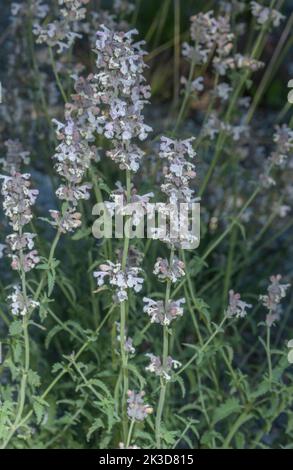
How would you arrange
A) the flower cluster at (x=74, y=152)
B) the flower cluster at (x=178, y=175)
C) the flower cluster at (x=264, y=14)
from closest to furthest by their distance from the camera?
the flower cluster at (x=178, y=175) → the flower cluster at (x=74, y=152) → the flower cluster at (x=264, y=14)

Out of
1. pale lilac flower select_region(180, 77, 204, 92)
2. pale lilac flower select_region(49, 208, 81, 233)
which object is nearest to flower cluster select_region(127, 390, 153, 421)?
pale lilac flower select_region(49, 208, 81, 233)

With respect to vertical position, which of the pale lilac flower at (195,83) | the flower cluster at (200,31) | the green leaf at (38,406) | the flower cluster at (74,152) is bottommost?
the green leaf at (38,406)

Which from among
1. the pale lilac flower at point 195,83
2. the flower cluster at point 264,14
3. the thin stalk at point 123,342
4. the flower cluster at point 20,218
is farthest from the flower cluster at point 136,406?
the flower cluster at point 264,14

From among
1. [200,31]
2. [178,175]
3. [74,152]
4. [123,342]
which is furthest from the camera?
[200,31]

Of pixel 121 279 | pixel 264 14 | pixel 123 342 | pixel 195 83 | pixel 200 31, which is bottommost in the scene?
pixel 123 342

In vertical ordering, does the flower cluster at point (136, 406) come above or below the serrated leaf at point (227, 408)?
below

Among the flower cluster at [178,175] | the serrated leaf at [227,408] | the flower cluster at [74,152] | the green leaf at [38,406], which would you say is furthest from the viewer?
the serrated leaf at [227,408]

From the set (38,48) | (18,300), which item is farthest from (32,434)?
(38,48)

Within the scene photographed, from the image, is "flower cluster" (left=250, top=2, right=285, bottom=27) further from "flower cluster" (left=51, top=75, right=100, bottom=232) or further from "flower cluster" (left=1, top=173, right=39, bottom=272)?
"flower cluster" (left=1, top=173, right=39, bottom=272)

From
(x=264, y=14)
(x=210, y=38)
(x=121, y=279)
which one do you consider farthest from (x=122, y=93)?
(x=264, y=14)

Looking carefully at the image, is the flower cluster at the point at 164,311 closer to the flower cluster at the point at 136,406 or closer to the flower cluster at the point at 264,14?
the flower cluster at the point at 136,406

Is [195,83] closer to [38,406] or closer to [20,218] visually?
[20,218]

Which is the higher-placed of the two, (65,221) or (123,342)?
(65,221)
